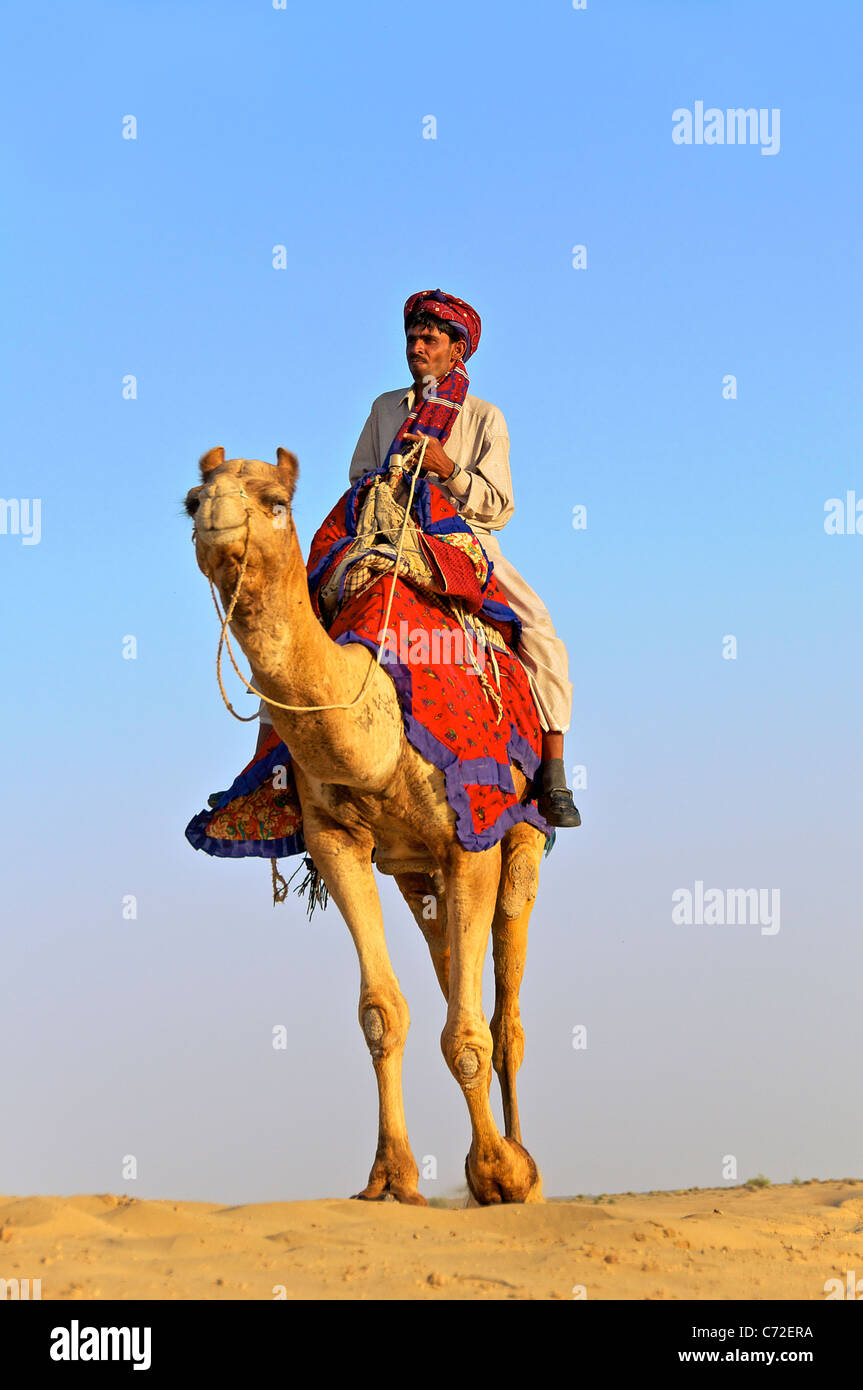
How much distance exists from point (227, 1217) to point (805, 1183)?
7925 millimetres

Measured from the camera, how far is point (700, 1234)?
7.15m

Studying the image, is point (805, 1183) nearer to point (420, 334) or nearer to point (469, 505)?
point (469, 505)

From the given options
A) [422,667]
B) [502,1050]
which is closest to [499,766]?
[422,667]

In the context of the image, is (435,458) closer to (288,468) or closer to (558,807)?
(558,807)

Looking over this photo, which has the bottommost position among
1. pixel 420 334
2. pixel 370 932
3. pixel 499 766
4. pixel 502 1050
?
pixel 502 1050

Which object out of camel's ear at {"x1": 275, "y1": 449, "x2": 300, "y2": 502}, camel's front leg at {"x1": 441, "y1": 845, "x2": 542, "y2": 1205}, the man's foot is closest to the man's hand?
the man's foot

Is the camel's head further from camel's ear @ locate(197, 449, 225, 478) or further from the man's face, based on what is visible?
the man's face

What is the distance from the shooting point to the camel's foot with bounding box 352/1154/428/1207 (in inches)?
307

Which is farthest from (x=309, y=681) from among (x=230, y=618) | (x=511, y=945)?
(x=511, y=945)

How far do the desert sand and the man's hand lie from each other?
13.0ft

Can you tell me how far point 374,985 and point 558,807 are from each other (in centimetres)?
169

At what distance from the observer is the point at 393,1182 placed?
788 centimetres

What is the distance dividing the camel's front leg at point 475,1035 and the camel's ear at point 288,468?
237 centimetres
